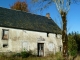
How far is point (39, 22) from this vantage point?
3747cm

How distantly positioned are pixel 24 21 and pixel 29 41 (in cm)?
447

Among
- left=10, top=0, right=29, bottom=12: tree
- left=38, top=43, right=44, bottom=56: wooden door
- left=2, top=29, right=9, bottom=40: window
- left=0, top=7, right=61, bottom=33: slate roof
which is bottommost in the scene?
left=38, top=43, right=44, bottom=56: wooden door

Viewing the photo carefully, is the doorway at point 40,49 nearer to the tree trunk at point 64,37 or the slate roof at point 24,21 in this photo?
the slate roof at point 24,21

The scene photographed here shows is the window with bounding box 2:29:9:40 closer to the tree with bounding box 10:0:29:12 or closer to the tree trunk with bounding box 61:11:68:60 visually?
the tree trunk with bounding box 61:11:68:60

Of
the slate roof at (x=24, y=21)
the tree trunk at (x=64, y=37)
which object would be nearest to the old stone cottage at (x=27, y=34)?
the slate roof at (x=24, y=21)

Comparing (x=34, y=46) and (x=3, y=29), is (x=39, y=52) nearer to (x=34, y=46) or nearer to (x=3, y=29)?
(x=34, y=46)

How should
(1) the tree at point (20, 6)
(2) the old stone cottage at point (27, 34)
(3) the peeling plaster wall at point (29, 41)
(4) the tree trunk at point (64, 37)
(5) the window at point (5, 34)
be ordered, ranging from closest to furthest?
(4) the tree trunk at point (64, 37) → (5) the window at point (5, 34) → (2) the old stone cottage at point (27, 34) → (3) the peeling plaster wall at point (29, 41) → (1) the tree at point (20, 6)

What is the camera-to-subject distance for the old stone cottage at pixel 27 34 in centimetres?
2963

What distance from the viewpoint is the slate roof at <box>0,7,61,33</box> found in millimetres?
31442

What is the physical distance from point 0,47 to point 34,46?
23.9 feet

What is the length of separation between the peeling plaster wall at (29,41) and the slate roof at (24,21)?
0.92 m

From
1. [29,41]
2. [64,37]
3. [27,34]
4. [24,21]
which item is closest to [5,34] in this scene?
[27,34]

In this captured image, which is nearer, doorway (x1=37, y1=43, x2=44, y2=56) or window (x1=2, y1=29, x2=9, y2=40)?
window (x1=2, y1=29, x2=9, y2=40)

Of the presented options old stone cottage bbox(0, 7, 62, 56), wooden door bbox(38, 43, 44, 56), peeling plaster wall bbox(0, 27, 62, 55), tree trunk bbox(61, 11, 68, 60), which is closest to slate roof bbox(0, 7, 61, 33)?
old stone cottage bbox(0, 7, 62, 56)
